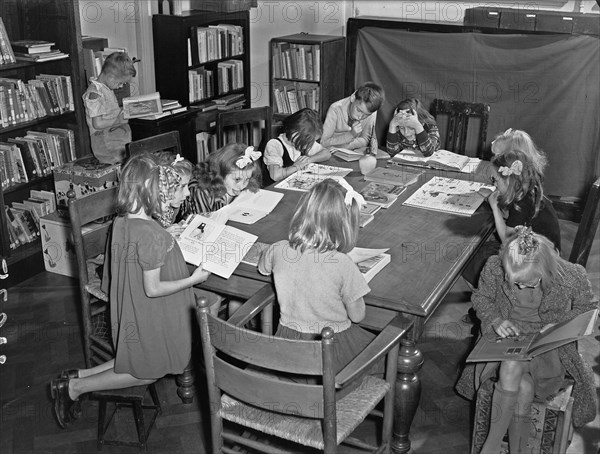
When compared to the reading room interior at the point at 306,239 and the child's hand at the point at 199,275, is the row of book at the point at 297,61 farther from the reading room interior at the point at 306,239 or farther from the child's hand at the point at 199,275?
the child's hand at the point at 199,275

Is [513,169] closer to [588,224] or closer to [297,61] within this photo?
[588,224]

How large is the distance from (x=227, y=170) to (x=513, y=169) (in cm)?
128

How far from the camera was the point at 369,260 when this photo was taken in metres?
2.76

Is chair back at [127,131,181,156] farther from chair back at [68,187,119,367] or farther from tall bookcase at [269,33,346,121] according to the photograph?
tall bookcase at [269,33,346,121]

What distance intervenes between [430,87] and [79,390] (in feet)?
11.8

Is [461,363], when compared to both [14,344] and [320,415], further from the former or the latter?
[14,344]

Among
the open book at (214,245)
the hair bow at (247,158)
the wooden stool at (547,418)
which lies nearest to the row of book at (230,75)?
the hair bow at (247,158)

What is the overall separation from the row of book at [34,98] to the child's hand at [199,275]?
89.3 inches

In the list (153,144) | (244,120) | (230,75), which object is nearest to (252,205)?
(153,144)

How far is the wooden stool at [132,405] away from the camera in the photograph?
8.87ft

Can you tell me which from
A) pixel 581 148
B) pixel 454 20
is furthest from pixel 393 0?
pixel 581 148

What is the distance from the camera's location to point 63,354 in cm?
351

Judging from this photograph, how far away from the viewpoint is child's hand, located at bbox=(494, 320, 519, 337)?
106 inches

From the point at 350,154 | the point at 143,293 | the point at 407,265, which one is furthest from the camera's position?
the point at 350,154
